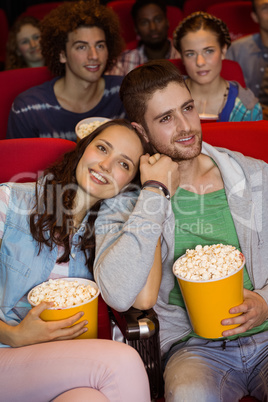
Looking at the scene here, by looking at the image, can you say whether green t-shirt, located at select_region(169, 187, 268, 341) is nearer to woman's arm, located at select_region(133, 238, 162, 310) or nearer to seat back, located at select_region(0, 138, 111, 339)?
woman's arm, located at select_region(133, 238, 162, 310)

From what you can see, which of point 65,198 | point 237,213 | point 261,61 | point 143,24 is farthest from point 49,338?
point 143,24

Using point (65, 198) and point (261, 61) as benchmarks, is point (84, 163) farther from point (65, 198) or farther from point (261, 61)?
point (261, 61)

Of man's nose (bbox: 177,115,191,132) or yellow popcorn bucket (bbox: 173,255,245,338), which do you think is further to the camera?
man's nose (bbox: 177,115,191,132)

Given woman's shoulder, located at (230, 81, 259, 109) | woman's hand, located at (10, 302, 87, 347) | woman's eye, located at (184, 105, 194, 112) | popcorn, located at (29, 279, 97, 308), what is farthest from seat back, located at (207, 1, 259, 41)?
woman's hand, located at (10, 302, 87, 347)

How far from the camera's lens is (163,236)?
1.71 metres

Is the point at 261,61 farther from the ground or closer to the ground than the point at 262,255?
farther from the ground

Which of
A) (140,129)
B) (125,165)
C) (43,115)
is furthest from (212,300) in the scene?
(43,115)

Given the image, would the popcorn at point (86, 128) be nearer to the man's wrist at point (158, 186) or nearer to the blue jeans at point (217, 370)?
the man's wrist at point (158, 186)

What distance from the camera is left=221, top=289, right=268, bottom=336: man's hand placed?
147 centimetres

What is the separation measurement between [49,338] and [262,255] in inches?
28.3

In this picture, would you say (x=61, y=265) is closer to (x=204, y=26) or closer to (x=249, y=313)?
(x=249, y=313)

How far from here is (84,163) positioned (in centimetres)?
172

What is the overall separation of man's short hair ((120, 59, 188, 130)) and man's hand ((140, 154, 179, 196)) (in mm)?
149

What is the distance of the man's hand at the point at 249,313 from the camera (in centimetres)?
147
